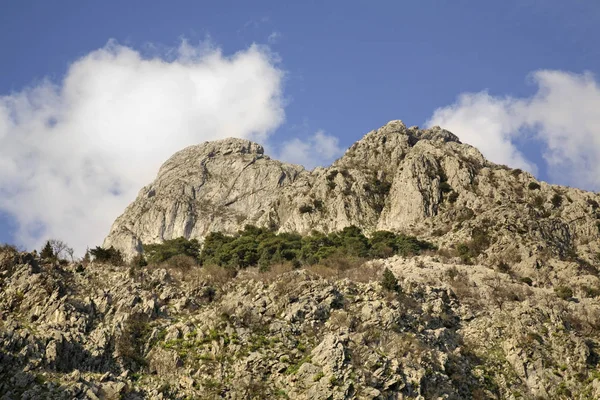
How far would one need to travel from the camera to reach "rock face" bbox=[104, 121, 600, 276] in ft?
277

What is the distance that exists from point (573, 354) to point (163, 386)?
34208mm

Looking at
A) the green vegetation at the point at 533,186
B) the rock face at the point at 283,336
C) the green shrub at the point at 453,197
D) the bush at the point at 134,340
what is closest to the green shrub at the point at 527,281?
the rock face at the point at 283,336

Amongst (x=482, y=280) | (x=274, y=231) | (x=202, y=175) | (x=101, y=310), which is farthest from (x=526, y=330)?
(x=202, y=175)

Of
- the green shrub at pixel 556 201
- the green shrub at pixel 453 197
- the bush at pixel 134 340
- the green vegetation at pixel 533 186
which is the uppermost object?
the green vegetation at pixel 533 186

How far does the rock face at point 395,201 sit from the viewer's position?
8444cm

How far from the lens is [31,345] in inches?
1793

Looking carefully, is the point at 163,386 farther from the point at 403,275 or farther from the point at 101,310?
the point at 403,275

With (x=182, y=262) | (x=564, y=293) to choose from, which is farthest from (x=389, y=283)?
(x=182, y=262)

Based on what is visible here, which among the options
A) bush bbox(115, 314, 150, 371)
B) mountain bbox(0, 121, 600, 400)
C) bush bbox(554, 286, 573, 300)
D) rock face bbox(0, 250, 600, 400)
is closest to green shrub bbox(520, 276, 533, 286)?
mountain bbox(0, 121, 600, 400)

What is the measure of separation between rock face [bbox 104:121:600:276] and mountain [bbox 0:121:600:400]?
52cm

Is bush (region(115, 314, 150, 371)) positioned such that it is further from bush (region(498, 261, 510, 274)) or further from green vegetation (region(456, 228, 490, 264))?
bush (region(498, 261, 510, 274))

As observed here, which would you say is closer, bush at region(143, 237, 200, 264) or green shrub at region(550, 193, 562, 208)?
bush at region(143, 237, 200, 264)

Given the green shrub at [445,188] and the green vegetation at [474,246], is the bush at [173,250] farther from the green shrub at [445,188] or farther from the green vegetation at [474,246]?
the green shrub at [445,188]

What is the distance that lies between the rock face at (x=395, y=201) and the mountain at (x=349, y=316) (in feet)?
1.70
